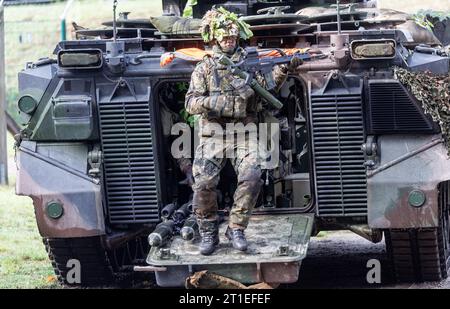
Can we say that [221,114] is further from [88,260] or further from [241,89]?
[88,260]

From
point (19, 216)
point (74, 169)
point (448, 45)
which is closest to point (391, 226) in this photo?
point (74, 169)

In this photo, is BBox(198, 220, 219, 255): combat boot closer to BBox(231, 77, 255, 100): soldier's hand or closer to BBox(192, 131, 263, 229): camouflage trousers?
BBox(192, 131, 263, 229): camouflage trousers

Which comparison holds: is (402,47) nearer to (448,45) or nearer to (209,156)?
(209,156)

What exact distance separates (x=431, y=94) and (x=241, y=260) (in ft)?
6.69

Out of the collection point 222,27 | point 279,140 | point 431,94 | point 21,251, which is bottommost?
point 21,251

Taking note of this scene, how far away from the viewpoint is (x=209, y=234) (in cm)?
993

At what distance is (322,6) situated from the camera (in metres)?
12.8

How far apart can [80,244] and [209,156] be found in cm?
152

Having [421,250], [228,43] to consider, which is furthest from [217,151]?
[421,250]

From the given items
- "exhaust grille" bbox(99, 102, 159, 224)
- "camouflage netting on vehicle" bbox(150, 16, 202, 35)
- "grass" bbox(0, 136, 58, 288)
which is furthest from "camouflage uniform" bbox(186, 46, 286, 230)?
"grass" bbox(0, 136, 58, 288)

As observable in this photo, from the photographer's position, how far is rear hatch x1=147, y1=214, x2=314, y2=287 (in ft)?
31.4

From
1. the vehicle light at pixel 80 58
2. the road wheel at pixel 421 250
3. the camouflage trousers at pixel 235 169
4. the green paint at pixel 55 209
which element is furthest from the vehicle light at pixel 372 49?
the green paint at pixel 55 209

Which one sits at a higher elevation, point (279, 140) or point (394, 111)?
point (394, 111)

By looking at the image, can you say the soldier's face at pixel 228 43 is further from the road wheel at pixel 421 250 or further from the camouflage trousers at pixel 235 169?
the road wheel at pixel 421 250
